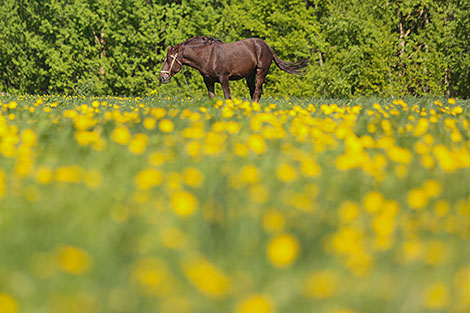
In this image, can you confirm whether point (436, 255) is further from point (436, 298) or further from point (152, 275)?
point (152, 275)

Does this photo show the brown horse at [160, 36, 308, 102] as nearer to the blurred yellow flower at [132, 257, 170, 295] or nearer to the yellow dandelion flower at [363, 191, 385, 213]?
the yellow dandelion flower at [363, 191, 385, 213]

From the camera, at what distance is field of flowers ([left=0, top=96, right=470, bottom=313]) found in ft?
6.82

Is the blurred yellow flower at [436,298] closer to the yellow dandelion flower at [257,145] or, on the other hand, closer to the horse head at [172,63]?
the yellow dandelion flower at [257,145]

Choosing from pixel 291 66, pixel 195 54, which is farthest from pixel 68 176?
pixel 291 66

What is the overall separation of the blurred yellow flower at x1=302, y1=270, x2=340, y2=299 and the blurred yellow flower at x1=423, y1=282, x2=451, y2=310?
363 millimetres

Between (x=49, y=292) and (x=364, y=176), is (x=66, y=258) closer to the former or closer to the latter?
(x=49, y=292)

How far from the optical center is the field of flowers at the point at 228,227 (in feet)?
6.82

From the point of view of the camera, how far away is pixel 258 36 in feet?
82.9

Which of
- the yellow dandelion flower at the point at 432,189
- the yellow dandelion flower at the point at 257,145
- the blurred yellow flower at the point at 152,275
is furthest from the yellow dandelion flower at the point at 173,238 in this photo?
the yellow dandelion flower at the point at 432,189

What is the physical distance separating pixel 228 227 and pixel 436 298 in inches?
44.4

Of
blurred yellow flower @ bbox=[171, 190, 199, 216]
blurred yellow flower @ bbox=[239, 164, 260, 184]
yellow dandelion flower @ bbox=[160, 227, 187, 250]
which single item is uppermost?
blurred yellow flower @ bbox=[171, 190, 199, 216]

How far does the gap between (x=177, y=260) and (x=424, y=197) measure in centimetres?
169

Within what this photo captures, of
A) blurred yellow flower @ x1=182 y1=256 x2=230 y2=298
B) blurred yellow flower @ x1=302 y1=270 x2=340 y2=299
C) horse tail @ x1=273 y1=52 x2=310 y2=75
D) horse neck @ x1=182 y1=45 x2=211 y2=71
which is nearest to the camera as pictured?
blurred yellow flower @ x1=182 y1=256 x2=230 y2=298

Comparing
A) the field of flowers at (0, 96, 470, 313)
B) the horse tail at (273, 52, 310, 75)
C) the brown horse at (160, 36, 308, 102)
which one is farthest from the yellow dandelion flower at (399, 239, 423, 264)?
the horse tail at (273, 52, 310, 75)
